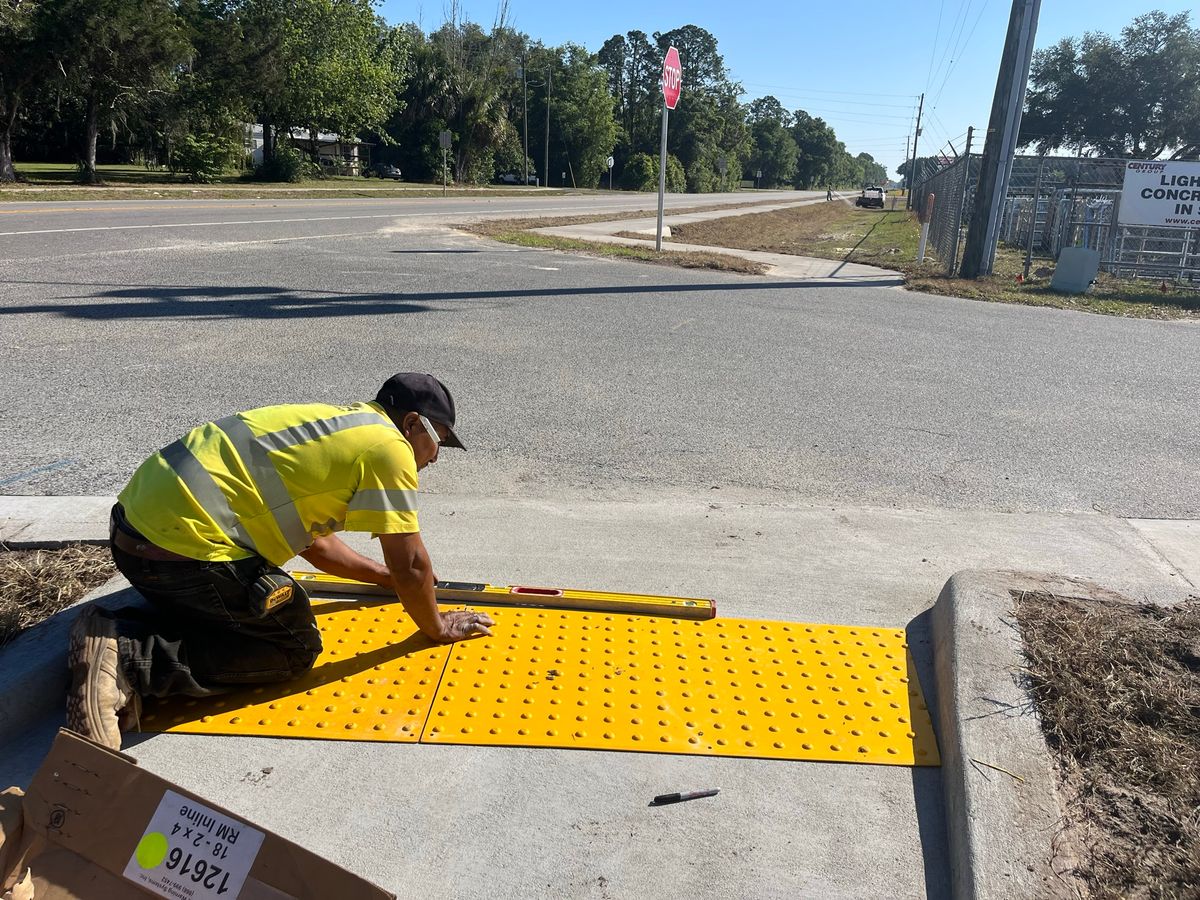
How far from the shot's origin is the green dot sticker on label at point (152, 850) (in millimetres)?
2125

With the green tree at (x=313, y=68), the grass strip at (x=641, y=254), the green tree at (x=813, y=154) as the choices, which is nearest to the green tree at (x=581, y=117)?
the green tree at (x=313, y=68)

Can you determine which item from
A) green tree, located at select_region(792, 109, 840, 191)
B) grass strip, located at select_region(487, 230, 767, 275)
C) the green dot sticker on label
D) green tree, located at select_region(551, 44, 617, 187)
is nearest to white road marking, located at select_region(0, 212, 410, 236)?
grass strip, located at select_region(487, 230, 767, 275)

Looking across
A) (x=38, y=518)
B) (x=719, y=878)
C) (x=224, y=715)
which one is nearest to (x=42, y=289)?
(x=38, y=518)

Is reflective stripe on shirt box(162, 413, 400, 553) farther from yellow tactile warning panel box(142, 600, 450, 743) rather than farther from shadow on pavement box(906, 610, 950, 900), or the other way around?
shadow on pavement box(906, 610, 950, 900)

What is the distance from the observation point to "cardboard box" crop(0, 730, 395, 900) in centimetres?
204

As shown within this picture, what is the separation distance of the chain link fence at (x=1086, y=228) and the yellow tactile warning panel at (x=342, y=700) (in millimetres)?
15147

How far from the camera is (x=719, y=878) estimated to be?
236cm

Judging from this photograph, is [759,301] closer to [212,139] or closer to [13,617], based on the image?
[13,617]

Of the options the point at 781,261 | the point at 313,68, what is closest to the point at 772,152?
the point at 313,68

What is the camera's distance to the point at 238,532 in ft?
9.43

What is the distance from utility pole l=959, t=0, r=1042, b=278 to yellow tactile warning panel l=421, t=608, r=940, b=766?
13.9 metres

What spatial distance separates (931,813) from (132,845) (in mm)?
2109

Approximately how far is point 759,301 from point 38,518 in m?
9.17

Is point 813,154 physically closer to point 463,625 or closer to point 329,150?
point 329,150
